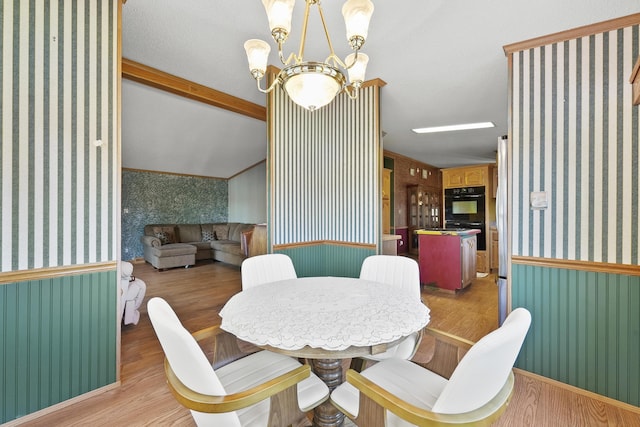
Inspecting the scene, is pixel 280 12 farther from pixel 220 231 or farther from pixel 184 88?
pixel 220 231

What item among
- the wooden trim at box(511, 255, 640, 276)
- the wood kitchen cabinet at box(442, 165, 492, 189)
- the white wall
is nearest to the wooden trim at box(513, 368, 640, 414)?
the wooden trim at box(511, 255, 640, 276)

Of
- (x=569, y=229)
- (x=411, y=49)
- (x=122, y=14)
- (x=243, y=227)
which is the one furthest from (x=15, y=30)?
(x=243, y=227)

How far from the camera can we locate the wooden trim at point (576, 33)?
1866 millimetres

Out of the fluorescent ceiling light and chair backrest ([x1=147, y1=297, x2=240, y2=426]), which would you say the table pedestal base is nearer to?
chair backrest ([x1=147, y1=297, x2=240, y2=426])

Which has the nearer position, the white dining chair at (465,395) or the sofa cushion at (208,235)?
the white dining chair at (465,395)

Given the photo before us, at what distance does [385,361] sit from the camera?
144 cm

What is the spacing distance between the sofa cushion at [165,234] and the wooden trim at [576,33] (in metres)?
6.83

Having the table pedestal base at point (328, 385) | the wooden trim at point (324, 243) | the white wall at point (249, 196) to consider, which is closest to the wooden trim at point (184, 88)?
the wooden trim at point (324, 243)

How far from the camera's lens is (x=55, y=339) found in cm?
169

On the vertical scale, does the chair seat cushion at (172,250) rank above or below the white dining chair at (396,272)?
below

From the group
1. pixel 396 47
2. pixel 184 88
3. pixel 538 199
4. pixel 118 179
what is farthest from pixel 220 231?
pixel 538 199

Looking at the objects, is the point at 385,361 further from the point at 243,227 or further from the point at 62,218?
the point at 243,227

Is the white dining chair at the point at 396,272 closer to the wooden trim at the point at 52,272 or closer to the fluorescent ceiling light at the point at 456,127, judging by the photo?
the wooden trim at the point at 52,272

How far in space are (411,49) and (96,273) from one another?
2947 mm
